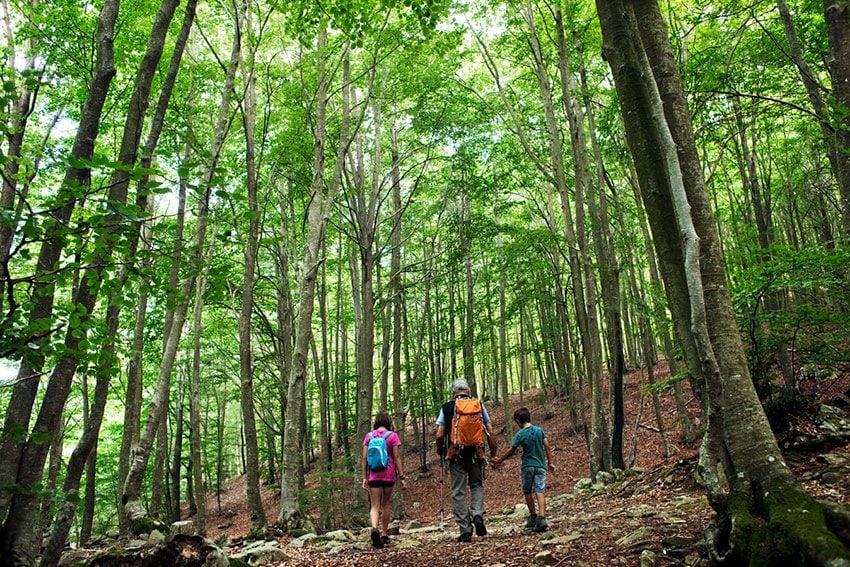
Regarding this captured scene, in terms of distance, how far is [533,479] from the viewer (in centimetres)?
649

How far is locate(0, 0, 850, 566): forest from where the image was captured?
10.4 feet

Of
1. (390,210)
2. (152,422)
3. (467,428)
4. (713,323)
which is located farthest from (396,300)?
(713,323)

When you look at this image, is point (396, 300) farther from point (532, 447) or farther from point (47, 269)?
point (47, 269)

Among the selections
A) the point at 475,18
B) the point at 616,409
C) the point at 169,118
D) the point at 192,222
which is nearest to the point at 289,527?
the point at 616,409

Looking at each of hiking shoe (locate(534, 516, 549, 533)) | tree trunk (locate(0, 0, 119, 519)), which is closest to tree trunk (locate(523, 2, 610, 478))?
hiking shoe (locate(534, 516, 549, 533))

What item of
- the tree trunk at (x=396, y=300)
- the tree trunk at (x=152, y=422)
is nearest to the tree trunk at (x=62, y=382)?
the tree trunk at (x=152, y=422)

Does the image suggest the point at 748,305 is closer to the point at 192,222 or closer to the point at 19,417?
the point at 19,417

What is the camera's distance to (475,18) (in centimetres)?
1188

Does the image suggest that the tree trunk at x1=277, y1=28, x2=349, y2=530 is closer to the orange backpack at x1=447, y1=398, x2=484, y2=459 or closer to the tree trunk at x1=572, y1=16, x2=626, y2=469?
the orange backpack at x1=447, y1=398, x2=484, y2=459

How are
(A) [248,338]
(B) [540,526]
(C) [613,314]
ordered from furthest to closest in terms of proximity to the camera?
1. (C) [613,314]
2. (A) [248,338]
3. (B) [540,526]

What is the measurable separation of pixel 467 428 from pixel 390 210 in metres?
14.5

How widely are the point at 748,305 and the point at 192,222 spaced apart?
1422 cm

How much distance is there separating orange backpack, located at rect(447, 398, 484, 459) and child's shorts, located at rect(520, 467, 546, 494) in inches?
28.5

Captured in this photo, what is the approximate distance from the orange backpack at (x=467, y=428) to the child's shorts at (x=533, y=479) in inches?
28.5
